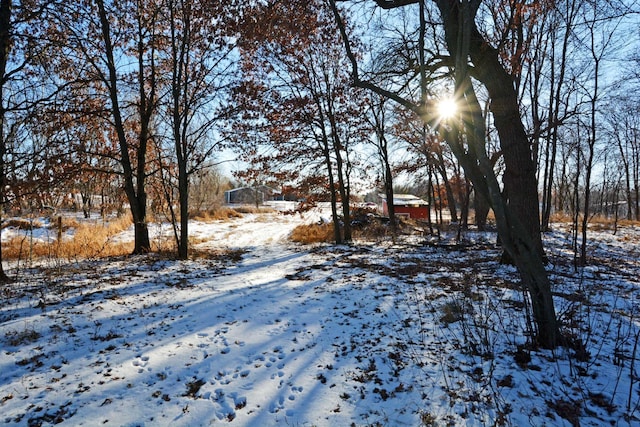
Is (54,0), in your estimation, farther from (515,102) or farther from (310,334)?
(515,102)

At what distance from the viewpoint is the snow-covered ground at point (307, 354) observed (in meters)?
2.46

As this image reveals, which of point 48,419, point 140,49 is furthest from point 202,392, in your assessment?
point 140,49

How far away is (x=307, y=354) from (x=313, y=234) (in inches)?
486

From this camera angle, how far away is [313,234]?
52.0 feet

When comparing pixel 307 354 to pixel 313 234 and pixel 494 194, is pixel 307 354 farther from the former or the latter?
pixel 313 234

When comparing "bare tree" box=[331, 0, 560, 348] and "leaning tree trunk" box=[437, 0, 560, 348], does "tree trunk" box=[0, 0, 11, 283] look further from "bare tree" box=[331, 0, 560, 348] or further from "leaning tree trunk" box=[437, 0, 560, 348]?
"leaning tree trunk" box=[437, 0, 560, 348]

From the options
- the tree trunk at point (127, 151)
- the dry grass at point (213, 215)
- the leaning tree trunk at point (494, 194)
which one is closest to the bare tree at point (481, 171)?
the leaning tree trunk at point (494, 194)

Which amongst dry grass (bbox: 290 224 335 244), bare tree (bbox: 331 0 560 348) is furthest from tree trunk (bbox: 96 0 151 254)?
bare tree (bbox: 331 0 560 348)

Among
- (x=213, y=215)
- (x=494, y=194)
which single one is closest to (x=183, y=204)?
(x=494, y=194)

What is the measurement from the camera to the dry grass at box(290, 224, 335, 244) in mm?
14219

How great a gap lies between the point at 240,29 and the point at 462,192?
2302 centimetres

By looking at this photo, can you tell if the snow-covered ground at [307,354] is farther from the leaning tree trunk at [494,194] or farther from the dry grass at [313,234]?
the dry grass at [313,234]

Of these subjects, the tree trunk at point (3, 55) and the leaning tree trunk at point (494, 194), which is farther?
the tree trunk at point (3, 55)

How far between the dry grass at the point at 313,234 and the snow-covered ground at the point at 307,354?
25.5 feet
